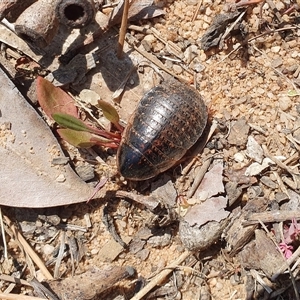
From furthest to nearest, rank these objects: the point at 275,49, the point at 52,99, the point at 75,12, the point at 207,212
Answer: the point at 275,49, the point at 52,99, the point at 207,212, the point at 75,12

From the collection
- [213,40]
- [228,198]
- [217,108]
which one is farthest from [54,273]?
[213,40]

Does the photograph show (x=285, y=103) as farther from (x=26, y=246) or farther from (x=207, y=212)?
(x=26, y=246)

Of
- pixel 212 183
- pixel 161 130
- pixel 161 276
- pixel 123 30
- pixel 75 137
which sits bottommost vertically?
pixel 161 276

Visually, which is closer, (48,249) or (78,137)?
(78,137)

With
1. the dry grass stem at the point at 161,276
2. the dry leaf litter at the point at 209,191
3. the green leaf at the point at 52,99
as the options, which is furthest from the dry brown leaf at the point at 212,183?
the green leaf at the point at 52,99

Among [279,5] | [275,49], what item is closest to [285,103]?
[275,49]

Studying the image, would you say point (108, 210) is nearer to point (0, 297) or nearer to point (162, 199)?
point (162, 199)

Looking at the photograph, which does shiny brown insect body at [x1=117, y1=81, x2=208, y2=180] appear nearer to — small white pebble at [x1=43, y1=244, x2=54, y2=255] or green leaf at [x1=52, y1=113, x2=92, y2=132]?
green leaf at [x1=52, y1=113, x2=92, y2=132]
